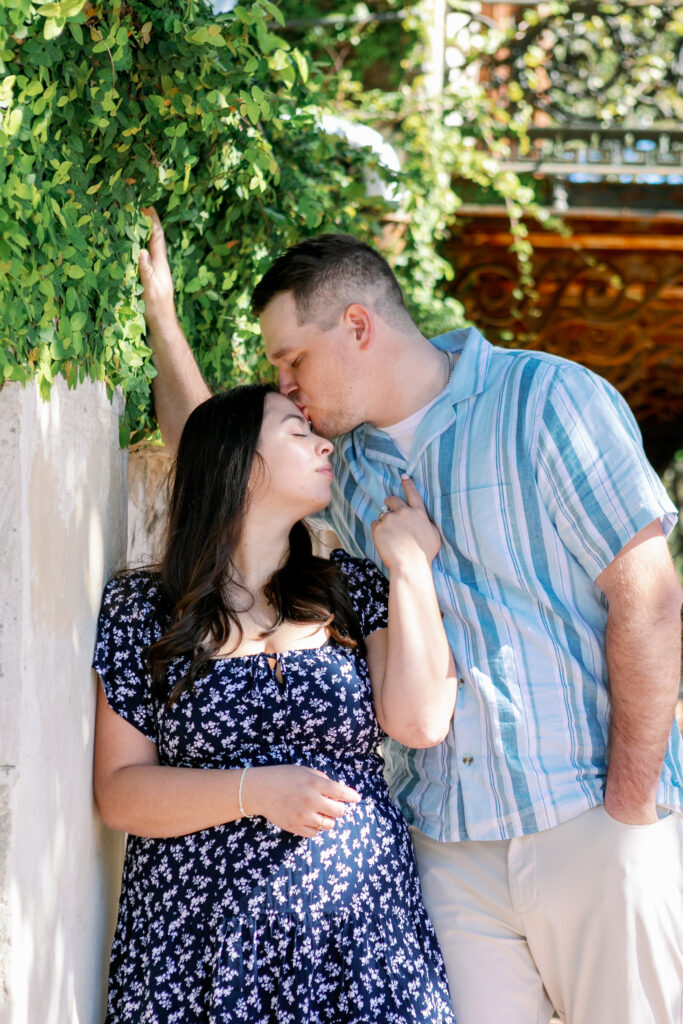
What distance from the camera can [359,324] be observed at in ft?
7.99

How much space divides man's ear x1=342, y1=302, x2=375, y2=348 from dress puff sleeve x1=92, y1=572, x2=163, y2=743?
2.48ft

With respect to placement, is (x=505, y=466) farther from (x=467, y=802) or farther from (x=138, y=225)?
(x=138, y=225)

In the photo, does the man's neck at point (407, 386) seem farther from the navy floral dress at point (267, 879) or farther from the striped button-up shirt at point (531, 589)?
the navy floral dress at point (267, 879)

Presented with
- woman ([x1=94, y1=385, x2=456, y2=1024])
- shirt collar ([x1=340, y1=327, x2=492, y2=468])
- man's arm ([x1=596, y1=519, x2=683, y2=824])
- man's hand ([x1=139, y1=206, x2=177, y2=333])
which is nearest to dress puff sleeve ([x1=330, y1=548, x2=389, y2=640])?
woman ([x1=94, y1=385, x2=456, y2=1024])

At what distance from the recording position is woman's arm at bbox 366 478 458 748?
81.6 inches

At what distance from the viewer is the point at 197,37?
1.82 m

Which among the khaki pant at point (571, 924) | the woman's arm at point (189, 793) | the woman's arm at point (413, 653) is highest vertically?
the woman's arm at point (413, 653)

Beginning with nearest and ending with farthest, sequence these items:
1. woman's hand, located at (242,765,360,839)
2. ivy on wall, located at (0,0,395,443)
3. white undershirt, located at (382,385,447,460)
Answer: ivy on wall, located at (0,0,395,443) → woman's hand, located at (242,765,360,839) → white undershirt, located at (382,385,447,460)

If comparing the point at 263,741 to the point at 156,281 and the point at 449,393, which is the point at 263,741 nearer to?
the point at 449,393

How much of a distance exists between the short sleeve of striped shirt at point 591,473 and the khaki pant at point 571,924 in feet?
1.72

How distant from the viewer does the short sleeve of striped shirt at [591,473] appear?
2.05 metres

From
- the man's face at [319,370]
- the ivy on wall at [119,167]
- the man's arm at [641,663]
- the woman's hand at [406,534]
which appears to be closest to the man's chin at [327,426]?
the man's face at [319,370]

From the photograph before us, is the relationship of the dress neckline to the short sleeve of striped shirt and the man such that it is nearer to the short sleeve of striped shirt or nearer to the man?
the man

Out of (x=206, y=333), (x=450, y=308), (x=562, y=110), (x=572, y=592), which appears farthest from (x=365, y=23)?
(x=572, y=592)
